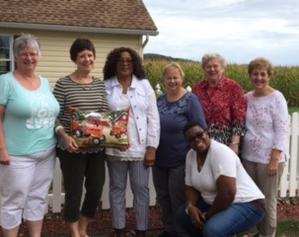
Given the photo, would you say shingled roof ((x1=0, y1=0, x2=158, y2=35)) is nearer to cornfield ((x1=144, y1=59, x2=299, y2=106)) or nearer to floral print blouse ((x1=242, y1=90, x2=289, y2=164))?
cornfield ((x1=144, y1=59, x2=299, y2=106))

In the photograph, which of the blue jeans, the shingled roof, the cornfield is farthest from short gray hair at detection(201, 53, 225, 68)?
the cornfield

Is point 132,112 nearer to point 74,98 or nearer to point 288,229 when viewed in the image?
point 74,98

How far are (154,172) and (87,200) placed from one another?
0.75m

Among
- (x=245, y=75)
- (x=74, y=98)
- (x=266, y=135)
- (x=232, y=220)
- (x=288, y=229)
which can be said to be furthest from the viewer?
(x=245, y=75)

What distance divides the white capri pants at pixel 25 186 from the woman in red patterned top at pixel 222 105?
59.9 inches

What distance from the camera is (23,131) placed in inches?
176

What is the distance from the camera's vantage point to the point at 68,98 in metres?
4.82

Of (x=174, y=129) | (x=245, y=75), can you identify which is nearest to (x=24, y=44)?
(x=174, y=129)

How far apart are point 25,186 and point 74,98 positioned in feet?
2.82

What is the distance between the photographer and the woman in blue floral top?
202 inches

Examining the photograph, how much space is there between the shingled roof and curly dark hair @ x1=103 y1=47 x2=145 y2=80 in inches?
410

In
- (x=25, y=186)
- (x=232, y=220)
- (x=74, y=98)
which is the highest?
(x=74, y=98)

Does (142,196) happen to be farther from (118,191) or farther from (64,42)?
(64,42)

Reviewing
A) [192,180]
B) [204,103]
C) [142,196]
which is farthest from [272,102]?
[142,196]
